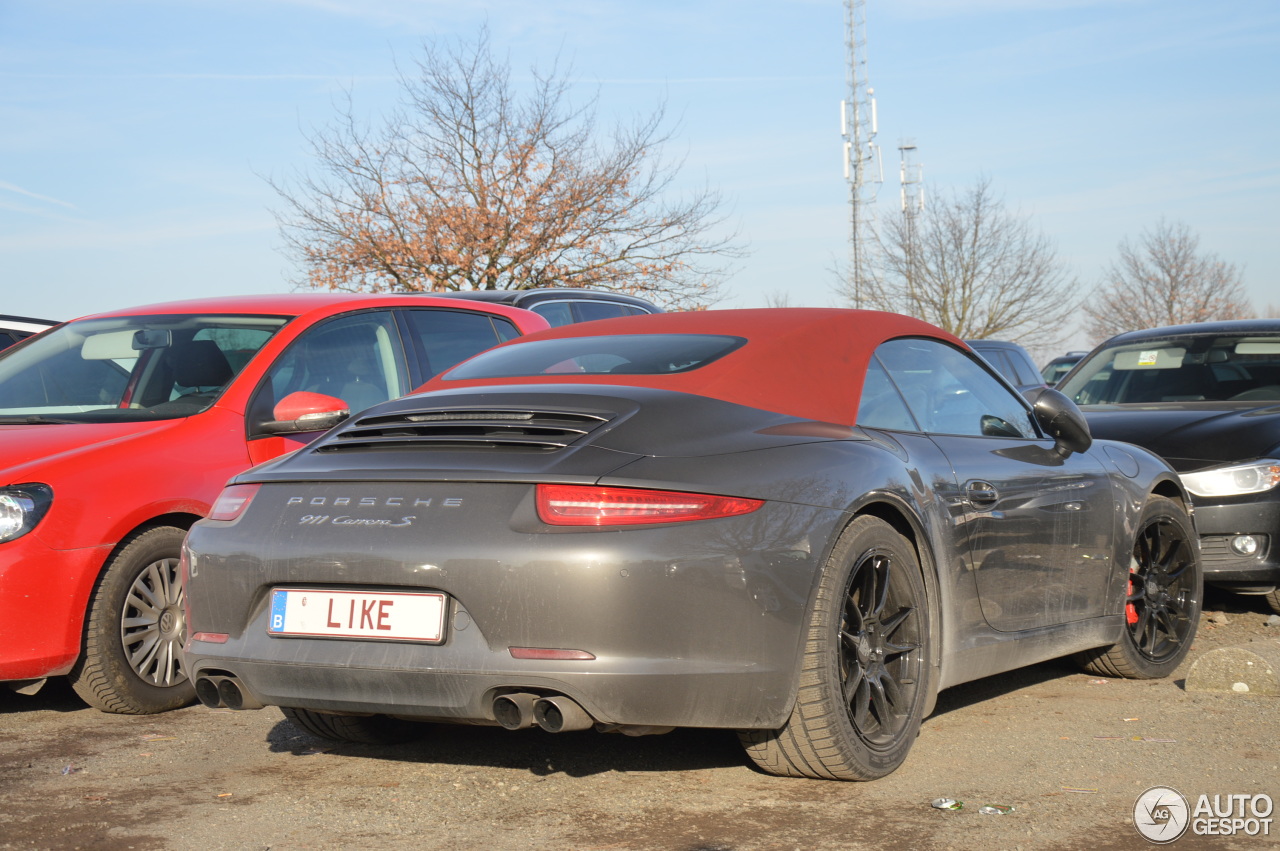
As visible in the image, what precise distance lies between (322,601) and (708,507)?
105cm

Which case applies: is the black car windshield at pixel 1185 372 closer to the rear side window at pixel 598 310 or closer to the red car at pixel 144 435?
the red car at pixel 144 435

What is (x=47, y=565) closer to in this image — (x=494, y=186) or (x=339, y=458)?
(x=339, y=458)

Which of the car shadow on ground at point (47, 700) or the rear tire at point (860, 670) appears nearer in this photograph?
the rear tire at point (860, 670)

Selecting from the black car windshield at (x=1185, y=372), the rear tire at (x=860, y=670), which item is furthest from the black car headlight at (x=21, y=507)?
the black car windshield at (x=1185, y=372)

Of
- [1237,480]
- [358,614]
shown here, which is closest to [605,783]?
[358,614]

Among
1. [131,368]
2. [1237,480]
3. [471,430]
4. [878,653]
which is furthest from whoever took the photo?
[1237,480]

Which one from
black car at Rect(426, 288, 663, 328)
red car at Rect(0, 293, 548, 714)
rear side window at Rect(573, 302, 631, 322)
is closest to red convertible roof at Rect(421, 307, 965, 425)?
red car at Rect(0, 293, 548, 714)

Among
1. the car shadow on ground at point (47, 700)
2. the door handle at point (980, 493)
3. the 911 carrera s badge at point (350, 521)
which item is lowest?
the car shadow on ground at point (47, 700)

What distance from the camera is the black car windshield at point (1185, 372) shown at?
8086 mm

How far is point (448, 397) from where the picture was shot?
13.3ft

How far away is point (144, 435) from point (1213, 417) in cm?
551

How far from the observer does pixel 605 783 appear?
3953mm

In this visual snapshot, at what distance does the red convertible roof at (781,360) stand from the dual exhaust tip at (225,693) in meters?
1.17

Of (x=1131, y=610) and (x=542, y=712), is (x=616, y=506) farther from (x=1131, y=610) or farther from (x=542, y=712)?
(x=1131, y=610)
